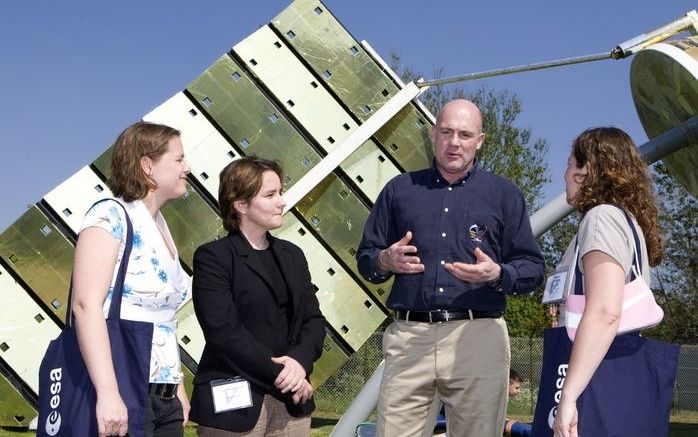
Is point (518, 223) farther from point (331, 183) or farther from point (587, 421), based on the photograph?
point (331, 183)

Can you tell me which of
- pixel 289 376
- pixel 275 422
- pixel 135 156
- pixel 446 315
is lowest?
pixel 446 315

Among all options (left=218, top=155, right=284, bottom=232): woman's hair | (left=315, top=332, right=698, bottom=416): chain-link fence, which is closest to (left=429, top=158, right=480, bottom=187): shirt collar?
(left=218, top=155, right=284, bottom=232): woman's hair

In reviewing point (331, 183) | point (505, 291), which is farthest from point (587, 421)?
point (331, 183)

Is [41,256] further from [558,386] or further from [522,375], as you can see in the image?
[522,375]

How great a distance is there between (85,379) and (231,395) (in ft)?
2.50

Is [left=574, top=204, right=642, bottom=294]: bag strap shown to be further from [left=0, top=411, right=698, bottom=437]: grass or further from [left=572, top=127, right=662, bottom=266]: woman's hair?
[left=0, top=411, right=698, bottom=437]: grass

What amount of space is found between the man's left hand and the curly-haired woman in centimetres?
54

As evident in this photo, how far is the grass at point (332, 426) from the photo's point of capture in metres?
12.0

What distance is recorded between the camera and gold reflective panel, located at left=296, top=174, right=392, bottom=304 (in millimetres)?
11883

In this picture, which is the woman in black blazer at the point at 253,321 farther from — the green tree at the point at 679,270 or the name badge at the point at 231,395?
the green tree at the point at 679,270

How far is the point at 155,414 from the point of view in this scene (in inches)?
139

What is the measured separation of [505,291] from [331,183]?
7.78m

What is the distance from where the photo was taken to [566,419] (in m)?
3.15

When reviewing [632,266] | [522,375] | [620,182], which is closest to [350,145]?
[620,182]
